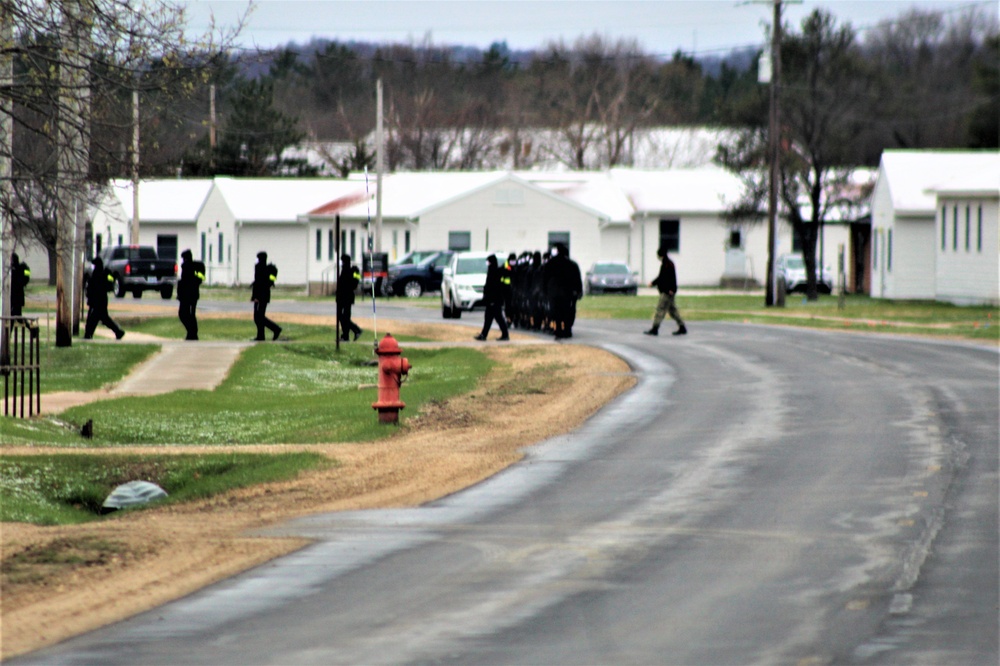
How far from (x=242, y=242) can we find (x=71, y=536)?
5510 centimetres

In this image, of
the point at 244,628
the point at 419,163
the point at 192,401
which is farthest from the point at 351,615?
the point at 419,163

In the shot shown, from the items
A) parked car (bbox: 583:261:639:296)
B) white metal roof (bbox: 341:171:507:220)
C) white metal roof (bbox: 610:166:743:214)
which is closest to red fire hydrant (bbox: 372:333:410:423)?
parked car (bbox: 583:261:639:296)

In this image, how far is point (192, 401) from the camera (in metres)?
Result: 20.5

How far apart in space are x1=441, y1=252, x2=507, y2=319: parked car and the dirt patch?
18229 millimetres

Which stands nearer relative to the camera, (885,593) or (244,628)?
(244,628)

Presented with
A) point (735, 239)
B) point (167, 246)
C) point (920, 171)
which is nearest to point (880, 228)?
point (920, 171)

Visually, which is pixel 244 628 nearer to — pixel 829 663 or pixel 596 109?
pixel 829 663

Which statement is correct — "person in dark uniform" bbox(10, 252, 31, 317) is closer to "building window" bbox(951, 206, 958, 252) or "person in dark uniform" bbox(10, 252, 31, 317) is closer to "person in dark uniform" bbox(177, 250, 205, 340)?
"person in dark uniform" bbox(177, 250, 205, 340)

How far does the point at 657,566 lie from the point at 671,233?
5595cm

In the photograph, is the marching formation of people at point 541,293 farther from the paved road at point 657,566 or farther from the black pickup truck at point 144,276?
the black pickup truck at point 144,276

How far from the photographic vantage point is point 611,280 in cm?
→ 5603

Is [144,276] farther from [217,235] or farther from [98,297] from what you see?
[98,297]

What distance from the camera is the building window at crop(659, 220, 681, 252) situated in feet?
210

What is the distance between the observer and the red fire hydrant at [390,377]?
51.1ft
